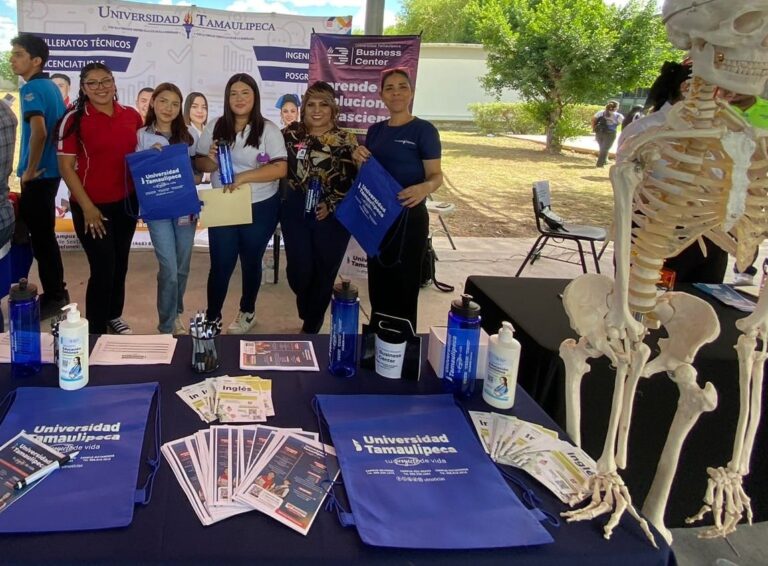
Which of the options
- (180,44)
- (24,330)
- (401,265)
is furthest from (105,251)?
(180,44)

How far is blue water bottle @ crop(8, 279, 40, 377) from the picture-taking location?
1386 mm

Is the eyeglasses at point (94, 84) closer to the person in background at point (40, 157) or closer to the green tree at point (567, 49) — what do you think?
the person in background at point (40, 157)

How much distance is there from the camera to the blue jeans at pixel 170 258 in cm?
302

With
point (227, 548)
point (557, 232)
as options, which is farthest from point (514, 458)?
point (557, 232)

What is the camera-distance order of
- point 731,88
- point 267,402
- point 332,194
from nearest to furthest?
point 731,88
point 267,402
point 332,194

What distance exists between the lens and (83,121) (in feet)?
9.10

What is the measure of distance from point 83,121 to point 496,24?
15.3m

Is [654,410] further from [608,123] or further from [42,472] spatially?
[608,123]

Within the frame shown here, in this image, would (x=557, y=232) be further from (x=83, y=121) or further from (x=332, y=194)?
(x=83, y=121)

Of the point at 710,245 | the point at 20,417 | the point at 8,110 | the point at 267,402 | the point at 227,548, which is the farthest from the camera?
the point at 710,245

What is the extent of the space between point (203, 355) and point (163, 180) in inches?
62.0

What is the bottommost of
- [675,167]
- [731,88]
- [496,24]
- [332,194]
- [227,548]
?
[227,548]

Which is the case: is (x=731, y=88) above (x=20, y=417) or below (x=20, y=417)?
above

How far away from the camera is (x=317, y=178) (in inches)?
117
